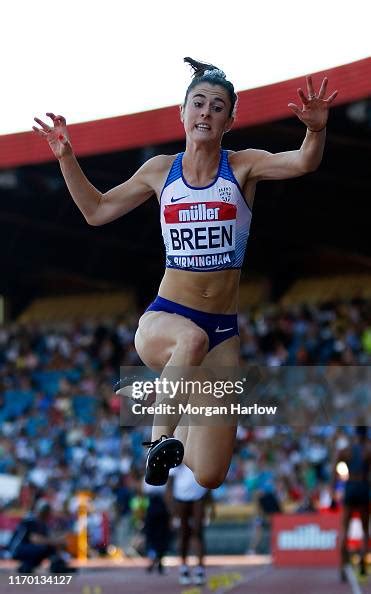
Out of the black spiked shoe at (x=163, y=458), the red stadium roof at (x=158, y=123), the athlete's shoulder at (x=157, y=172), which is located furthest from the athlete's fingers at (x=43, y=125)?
the red stadium roof at (x=158, y=123)

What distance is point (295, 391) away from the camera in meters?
24.3

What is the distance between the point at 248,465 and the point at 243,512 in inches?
38.2

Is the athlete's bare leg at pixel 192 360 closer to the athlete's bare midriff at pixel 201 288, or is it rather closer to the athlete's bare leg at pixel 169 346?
the athlete's bare leg at pixel 169 346

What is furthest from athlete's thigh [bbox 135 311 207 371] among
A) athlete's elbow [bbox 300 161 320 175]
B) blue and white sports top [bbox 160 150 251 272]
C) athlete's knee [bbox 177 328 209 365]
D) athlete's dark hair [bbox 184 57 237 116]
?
athlete's dark hair [bbox 184 57 237 116]

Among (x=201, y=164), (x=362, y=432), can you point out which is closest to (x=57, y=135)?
(x=201, y=164)

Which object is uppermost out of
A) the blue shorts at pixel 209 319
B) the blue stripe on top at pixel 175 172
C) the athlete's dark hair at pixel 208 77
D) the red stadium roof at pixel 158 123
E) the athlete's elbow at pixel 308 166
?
the red stadium roof at pixel 158 123

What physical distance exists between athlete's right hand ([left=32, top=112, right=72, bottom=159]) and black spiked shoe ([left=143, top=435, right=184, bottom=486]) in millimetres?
→ 2018

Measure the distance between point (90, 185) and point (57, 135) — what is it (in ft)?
1.26

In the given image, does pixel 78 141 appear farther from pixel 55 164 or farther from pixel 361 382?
pixel 361 382

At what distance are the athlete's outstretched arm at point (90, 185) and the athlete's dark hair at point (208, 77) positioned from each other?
58cm

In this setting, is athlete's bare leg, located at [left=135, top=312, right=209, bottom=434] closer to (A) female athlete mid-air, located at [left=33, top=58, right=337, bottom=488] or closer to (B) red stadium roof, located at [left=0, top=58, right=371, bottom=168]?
(A) female athlete mid-air, located at [left=33, top=58, right=337, bottom=488]

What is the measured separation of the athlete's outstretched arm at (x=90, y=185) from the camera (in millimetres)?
8297

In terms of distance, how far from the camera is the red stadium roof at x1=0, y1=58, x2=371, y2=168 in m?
21.1

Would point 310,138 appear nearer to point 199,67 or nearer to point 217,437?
point 199,67
